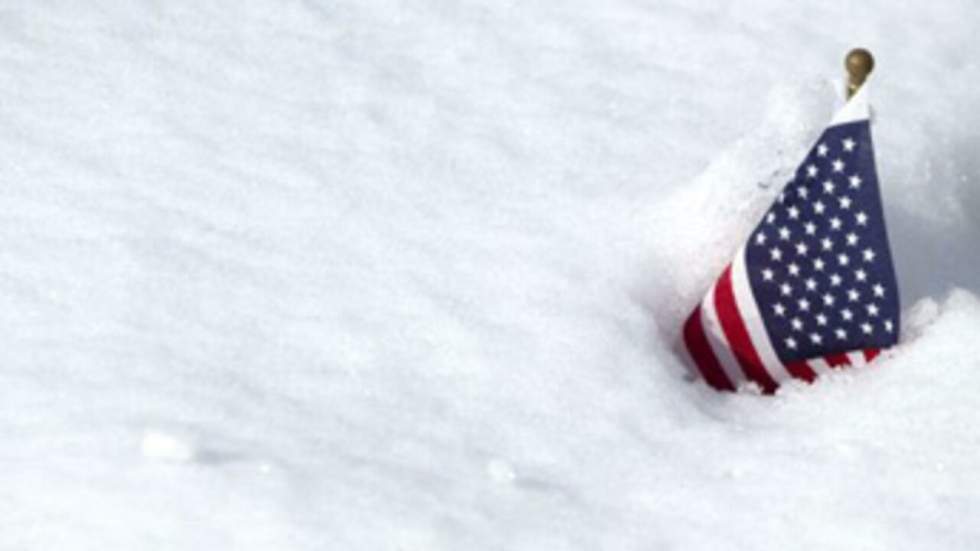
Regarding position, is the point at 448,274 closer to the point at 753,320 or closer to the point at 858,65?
the point at 753,320

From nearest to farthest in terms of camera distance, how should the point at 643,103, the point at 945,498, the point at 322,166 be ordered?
1. the point at 945,498
2. the point at 322,166
3. the point at 643,103

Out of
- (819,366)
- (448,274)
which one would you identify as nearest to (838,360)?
(819,366)

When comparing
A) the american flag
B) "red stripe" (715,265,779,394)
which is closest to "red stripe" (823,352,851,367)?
the american flag

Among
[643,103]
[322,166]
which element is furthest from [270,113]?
[643,103]

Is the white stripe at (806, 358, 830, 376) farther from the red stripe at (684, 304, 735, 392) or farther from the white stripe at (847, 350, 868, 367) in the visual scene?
the red stripe at (684, 304, 735, 392)

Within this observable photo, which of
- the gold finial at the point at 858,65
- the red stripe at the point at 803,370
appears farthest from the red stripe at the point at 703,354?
the gold finial at the point at 858,65

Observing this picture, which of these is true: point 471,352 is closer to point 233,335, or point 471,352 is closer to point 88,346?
point 233,335
